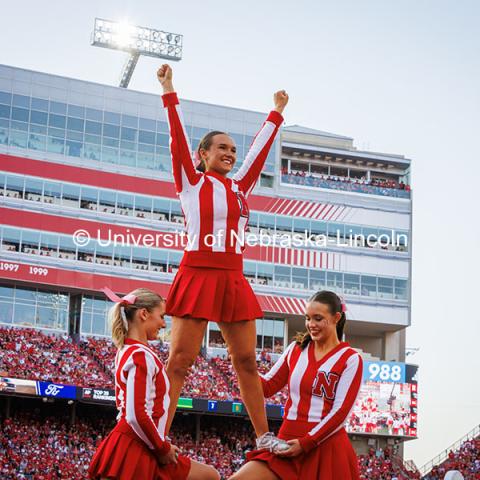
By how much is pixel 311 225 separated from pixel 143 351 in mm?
41909

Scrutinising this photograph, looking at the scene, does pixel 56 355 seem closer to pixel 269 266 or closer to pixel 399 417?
pixel 269 266

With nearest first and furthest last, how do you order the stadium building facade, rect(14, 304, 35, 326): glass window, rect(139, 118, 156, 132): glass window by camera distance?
rect(14, 304, 35, 326): glass window < the stadium building facade < rect(139, 118, 156, 132): glass window

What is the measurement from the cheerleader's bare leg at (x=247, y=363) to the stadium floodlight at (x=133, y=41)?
46.6m

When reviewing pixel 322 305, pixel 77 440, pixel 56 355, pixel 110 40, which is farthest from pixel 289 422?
pixel 110 40

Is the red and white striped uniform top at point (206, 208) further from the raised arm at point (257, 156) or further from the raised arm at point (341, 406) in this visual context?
the raised arm at point (341, 406)

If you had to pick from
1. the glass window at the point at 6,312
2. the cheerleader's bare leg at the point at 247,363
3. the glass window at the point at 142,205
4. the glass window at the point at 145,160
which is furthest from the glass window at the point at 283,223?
the cheerleader's bare leg at the point at 247,363

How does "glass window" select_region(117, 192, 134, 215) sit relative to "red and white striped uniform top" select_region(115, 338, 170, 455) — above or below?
above

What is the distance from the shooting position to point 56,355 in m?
39.7

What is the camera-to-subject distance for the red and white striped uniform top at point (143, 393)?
625cm

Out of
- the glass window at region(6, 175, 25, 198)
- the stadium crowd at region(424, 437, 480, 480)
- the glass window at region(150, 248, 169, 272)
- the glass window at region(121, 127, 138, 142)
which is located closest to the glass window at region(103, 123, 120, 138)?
the glass window at region(121, 127, 138, 142)

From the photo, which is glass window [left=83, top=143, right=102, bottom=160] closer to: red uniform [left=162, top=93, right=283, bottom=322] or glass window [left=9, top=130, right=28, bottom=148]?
glass window [left=9, top=130, right=28, bottom=148]

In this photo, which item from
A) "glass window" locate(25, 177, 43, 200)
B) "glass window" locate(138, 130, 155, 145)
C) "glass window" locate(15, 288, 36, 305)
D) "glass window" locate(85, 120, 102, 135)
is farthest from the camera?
"glass window" locate(138, 130, 155, 145)

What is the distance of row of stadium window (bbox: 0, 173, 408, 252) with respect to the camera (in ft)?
143

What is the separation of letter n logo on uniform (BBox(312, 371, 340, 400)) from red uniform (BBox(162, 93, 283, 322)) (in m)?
0.73
